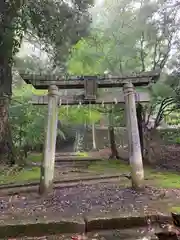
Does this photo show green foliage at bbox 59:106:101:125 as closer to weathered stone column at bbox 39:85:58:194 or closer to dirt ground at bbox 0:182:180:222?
weathered stone column at bbox 39:85:58:194

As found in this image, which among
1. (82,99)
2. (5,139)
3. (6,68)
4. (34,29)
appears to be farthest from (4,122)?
(82,99)

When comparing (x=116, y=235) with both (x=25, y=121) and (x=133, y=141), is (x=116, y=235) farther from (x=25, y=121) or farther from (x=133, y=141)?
(x=25, y=121)

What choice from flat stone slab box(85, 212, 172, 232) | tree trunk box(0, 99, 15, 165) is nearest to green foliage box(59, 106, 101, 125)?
tree trunk box(0, 99, 15, 165)

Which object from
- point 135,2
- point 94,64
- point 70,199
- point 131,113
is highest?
point 135,2

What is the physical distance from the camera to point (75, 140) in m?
16.0

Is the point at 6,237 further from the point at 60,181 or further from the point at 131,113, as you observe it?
the point at 131,113

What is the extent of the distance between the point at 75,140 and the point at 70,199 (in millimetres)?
11441

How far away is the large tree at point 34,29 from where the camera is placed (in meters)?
6.42

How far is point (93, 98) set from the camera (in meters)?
5.27

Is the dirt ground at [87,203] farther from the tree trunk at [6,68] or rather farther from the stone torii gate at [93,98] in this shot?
the tree trunk at [6,68]

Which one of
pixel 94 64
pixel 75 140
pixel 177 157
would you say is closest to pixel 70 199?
pixel 94 64

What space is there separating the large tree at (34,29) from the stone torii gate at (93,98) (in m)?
2.05

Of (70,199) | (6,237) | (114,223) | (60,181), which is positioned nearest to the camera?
(6,237)

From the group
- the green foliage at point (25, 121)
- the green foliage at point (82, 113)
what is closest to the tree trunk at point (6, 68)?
the green foliage at point (25, 121)
